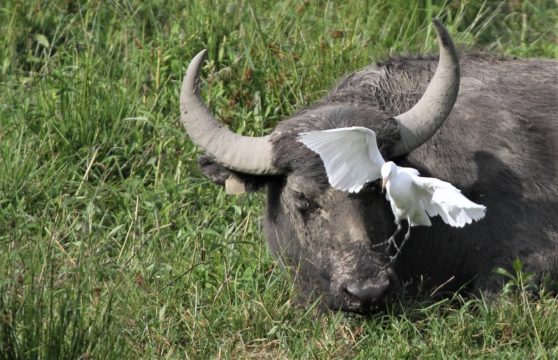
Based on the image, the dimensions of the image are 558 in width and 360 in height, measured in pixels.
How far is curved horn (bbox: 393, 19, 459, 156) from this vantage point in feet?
22.6

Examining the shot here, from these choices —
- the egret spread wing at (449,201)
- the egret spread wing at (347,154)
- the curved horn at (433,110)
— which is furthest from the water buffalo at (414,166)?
the egret spread wing at (449,201)

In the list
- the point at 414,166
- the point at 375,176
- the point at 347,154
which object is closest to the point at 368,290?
the point at 375,176

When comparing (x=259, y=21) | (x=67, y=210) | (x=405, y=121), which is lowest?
(x=67, y=210)

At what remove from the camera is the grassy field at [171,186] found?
630 centimetres

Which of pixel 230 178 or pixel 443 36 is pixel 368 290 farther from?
pixel 443 36

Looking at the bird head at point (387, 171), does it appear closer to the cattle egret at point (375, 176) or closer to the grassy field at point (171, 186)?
the cattle egret at point (375, 176)

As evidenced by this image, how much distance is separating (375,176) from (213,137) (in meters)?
1.07

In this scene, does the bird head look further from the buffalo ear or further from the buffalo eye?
the buffalo ear

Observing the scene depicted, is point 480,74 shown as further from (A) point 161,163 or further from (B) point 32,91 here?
(B) point 32,91

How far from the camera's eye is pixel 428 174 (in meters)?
7.25

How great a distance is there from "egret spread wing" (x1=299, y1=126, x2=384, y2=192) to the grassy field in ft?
2.47

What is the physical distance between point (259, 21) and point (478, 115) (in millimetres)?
2466

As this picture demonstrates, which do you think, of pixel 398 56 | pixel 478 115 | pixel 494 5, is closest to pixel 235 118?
pixel 398 56

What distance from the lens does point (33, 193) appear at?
8.23 metres
